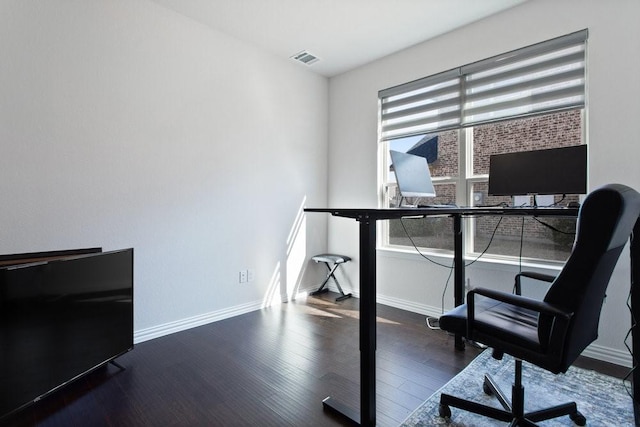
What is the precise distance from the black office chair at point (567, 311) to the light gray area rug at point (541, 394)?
5.2 inches

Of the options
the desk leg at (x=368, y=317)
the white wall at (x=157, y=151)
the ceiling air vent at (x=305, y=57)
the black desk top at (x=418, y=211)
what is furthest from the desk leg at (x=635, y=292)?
the ceiling air vent at (x=305, y=57)

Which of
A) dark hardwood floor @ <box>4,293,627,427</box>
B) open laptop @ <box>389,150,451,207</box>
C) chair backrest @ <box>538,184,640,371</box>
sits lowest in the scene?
dark hardwood floor @ <box>4,293,627,427</box>

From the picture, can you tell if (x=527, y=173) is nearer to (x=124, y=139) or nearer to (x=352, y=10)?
(x=352, y=10)

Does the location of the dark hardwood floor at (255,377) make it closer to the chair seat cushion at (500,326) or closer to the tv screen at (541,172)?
the chair seat cushion at (500,326)

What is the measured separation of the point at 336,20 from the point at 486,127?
165cm

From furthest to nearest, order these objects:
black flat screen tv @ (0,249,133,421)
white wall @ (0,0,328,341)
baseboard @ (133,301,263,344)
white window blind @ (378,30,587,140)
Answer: baseboard @ (133,301,263,344) < white window blind @ (378,30,587,140) < white wall @ (0,0,328,341) < black flat screen tv @ (0,249,133,421)

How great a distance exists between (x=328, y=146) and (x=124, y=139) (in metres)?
2.33

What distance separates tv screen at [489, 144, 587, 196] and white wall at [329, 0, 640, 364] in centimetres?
30

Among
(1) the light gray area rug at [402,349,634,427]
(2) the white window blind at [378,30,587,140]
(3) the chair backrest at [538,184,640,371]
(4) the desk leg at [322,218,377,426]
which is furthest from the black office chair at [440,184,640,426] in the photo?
(2) the white window blind at [378,30,587,140]

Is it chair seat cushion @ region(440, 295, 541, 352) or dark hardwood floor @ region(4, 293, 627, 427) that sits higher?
chair seat cushion @ region(440, 295, 541, 352)

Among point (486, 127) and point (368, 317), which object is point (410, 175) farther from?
point (368, 317)

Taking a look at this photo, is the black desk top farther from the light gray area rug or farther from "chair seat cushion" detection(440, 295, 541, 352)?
the light gray area rug

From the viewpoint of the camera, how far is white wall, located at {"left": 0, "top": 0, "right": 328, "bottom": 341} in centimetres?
216

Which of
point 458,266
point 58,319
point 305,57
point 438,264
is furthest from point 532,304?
point 305,57
